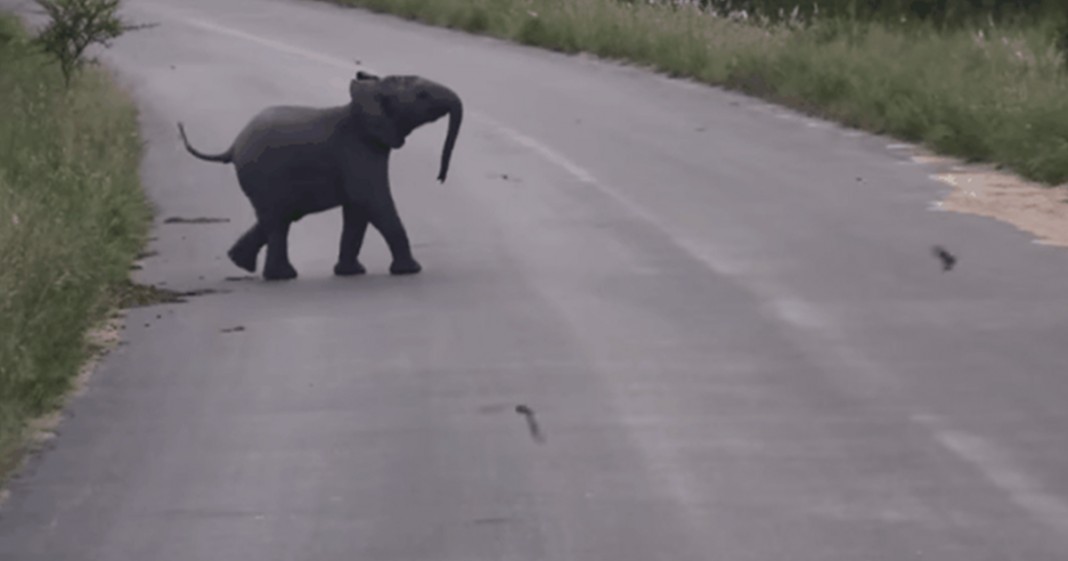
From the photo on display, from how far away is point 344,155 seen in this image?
569 inches

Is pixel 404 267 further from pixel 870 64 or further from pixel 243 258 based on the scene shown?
pixel 870 64

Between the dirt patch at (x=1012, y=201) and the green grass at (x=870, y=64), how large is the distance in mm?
286

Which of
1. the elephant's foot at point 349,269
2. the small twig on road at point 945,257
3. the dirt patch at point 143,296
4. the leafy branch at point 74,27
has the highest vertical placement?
the small twig on road at point 945,257

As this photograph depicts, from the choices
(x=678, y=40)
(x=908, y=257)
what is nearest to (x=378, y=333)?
(x=908, y=257)

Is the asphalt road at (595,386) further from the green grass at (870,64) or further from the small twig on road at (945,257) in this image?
the green grass at (870,64)

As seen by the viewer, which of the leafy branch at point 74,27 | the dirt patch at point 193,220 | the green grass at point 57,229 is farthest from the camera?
the leafy branch at point 74,27

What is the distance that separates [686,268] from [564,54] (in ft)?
55.3

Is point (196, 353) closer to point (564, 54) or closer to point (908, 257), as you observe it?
point (908, 257)

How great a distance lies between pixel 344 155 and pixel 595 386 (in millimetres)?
3703

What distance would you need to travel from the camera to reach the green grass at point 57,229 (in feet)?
36.2

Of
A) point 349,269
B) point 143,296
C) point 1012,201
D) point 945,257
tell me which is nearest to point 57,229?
point 143,296

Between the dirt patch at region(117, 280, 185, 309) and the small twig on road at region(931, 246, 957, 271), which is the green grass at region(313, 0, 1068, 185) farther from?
the dirt patch at region(117, 280, 185, 309)

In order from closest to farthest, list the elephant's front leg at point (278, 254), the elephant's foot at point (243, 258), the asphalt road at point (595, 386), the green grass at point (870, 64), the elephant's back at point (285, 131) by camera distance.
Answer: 1. the asphalt road at point (595, 386)
2. the elephant's back at point (285, 131)
3. the elephant's front leg at point (278, 254)
4. the elephant's foot at point (243, 258)
5. the green grass at point (870, 64)

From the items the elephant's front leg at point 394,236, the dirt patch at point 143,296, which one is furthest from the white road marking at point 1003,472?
the dirt patch at point 143,296
